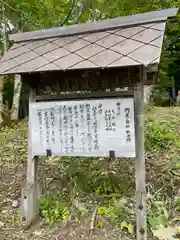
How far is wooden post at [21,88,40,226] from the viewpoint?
314 centimetres

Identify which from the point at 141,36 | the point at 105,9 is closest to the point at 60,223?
the point at 141,36

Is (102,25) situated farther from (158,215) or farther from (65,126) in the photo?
(158,215)

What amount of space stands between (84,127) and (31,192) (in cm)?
104

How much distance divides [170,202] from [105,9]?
8.24ft

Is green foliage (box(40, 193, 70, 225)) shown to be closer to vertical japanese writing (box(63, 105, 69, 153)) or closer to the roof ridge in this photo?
vertical japanese writing (box(63, 105, 69, 153))

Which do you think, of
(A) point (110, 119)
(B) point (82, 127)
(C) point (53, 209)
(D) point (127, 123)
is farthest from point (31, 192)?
(D) point (127, 123)

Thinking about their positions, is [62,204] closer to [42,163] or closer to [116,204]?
[116,204]

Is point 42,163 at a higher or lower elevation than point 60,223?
higher

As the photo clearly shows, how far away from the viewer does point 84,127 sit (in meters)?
2.97

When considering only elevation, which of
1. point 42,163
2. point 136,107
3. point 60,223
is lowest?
point 60,223

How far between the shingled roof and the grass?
5.68ft

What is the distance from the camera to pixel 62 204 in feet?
11.0

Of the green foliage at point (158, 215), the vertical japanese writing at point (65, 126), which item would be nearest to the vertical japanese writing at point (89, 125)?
the vertical japanese writing at point (65, 126)

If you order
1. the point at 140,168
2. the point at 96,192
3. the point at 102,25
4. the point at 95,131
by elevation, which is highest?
the point at 102,25
